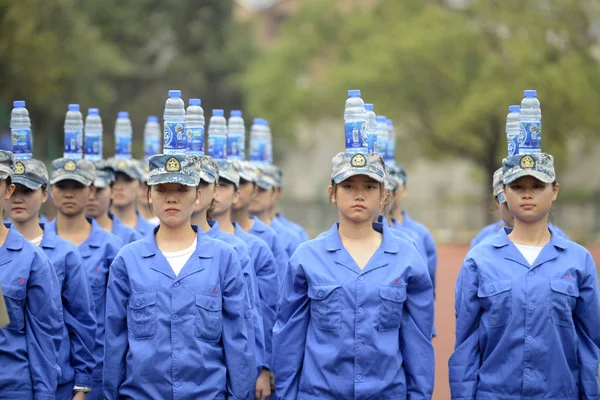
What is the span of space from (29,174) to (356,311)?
2825 mm

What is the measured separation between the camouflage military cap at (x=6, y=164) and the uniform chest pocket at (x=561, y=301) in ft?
11.7

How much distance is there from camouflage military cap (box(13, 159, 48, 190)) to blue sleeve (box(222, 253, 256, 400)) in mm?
1909

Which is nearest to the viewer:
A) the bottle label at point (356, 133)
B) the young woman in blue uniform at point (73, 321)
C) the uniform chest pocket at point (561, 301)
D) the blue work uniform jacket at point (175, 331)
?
the blue work uniform jacket at point (175, 331)

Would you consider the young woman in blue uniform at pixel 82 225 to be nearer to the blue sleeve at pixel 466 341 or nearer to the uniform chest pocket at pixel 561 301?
the blue sleeve at pixel 466 341

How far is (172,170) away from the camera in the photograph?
709 centimetres

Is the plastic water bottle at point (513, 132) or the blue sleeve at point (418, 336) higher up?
the plastic water bottle at point (513, 132)

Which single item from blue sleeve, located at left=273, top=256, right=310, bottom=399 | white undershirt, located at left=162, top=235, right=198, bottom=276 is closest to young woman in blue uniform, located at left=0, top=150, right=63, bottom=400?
white undershirt, located at left=162, top=235, right=198, bottom=276

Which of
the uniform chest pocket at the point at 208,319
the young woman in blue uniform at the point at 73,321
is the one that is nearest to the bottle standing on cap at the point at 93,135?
the young woman in blue uniform at the point at 73,321

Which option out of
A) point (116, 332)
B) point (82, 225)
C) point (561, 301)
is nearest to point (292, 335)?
point (116, 332)

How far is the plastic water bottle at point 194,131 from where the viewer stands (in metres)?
7.88

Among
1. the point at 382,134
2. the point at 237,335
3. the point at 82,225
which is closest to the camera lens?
the point at 237,335

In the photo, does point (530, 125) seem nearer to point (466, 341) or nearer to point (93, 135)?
point (466, 341)

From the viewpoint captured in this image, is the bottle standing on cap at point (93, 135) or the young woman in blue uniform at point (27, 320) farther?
the bottle standing on cap at point (93, 135)

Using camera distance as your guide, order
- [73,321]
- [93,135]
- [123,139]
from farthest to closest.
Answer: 1. [123,139]
2. [93,135]
3. [73,321]
